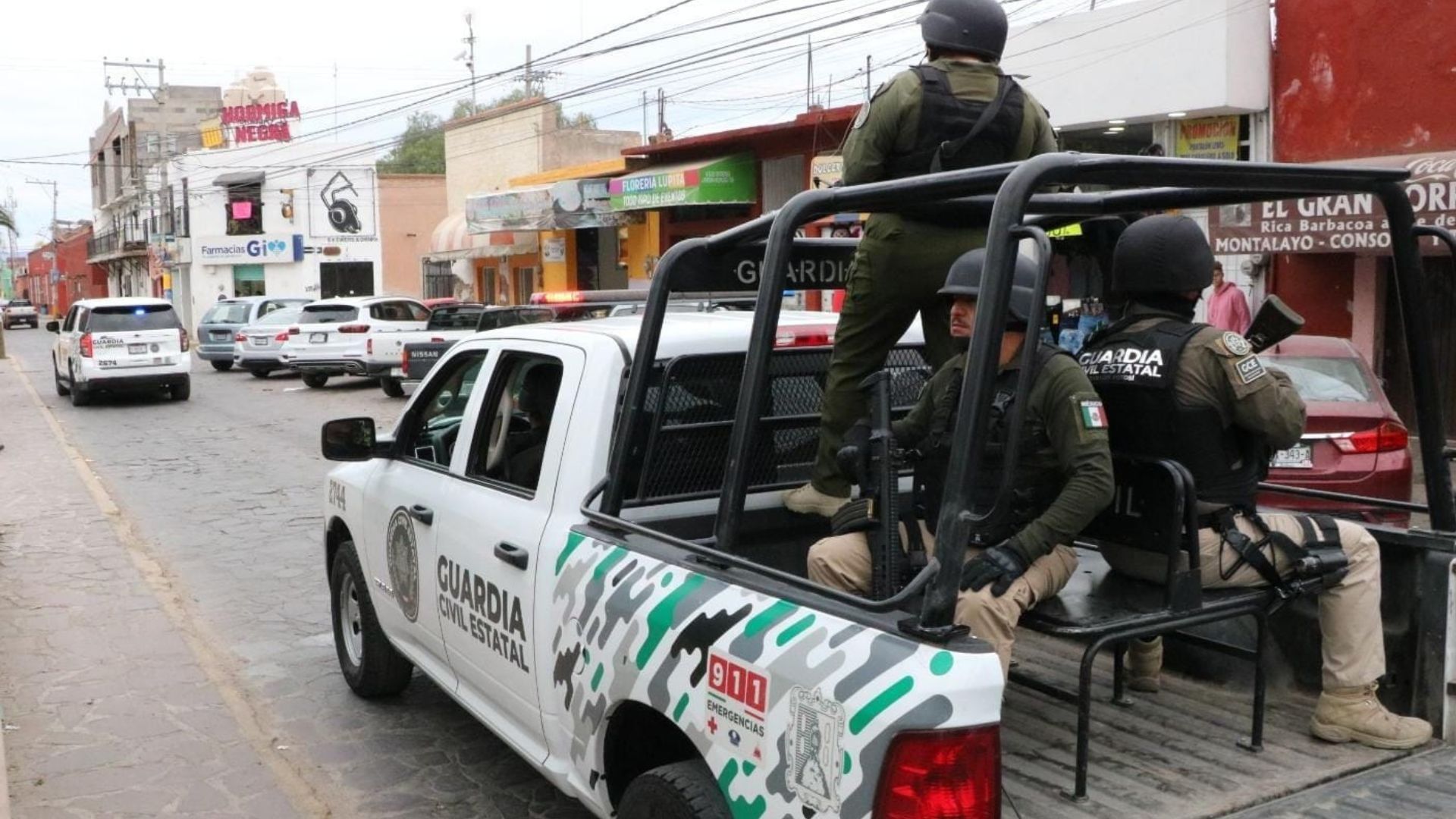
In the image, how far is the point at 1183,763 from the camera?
325 centimetres

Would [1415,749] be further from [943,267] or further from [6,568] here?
[6,568]

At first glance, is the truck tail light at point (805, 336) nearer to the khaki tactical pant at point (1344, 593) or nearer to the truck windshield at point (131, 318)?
the khaki tactical pant at point (1344, 593)

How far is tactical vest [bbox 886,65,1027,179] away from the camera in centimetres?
373

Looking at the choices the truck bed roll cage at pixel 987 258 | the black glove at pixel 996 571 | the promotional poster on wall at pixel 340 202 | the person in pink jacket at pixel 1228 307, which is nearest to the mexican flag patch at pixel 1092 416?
the black glove at pixel 996 571

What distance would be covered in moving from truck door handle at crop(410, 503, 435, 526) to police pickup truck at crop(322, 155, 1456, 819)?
0.05 ft

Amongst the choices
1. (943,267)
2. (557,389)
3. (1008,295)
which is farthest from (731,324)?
(1008,295)

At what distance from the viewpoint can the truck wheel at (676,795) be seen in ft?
9.85

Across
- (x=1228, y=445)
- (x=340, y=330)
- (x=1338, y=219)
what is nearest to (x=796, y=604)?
(x=1228, y=445)

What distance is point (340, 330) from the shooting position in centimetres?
2314

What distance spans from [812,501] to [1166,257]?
3.90 feet

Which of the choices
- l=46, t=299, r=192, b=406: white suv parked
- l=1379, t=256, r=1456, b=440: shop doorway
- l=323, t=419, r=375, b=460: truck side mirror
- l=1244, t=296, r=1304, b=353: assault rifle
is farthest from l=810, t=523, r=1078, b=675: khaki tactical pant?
l=46, t=299, r=192, b=406: white suv parked

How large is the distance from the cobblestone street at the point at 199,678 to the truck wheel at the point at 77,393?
8.87 m

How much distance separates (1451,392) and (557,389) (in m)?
12.3

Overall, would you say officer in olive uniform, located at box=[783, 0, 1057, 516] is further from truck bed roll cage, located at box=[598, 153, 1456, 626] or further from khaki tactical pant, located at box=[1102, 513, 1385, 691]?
khaki tactical pant, located at box=[1102, 513, 1385, 691]
